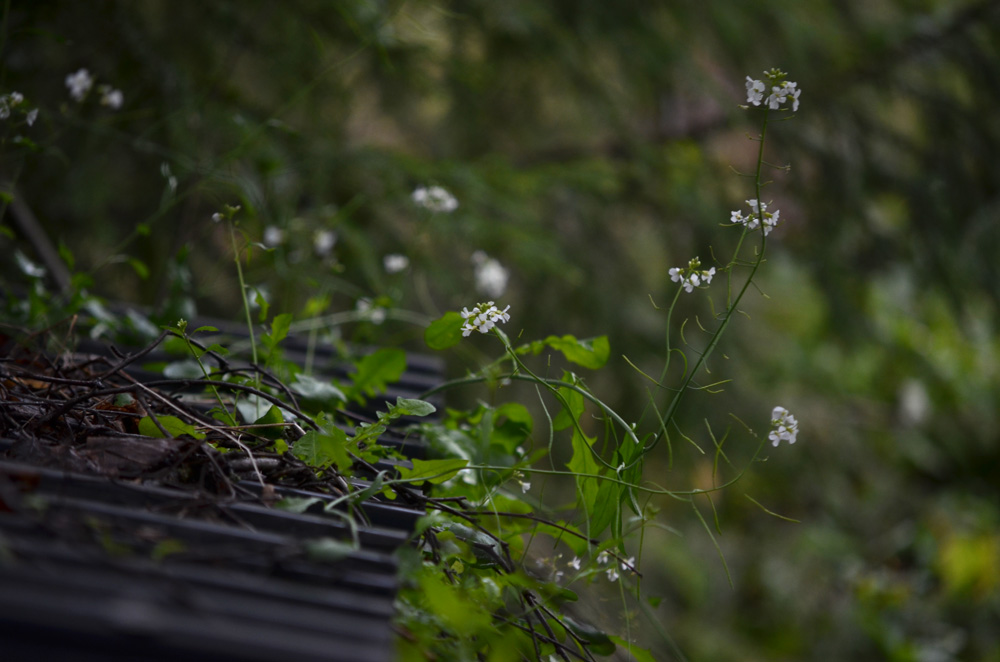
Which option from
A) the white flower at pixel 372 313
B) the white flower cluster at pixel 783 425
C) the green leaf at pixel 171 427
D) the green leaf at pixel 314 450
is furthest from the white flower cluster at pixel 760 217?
the white flower at pixel 372 313

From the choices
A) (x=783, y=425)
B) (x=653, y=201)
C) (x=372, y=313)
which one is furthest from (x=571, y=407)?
(x=653, y=201)

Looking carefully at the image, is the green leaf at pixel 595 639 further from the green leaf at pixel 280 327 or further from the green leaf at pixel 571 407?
the green leaf at pixel 280 327

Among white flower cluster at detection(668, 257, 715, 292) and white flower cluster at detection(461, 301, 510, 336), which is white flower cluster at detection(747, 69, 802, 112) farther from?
white flower cluster at detection(461, 301, 510, 336)

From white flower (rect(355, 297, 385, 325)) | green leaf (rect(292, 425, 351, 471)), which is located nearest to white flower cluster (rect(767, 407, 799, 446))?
green leaf (rect(292, 425, 351, 471))

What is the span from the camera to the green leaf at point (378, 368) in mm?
899

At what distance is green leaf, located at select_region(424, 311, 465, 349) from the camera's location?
75 centimetres

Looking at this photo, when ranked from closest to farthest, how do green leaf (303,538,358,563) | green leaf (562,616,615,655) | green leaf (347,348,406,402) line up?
green leaf (303,538,358,563), green leaf (562,616,615,655), green leaf (347,348,406,402)

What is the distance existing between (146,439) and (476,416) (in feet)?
1.21

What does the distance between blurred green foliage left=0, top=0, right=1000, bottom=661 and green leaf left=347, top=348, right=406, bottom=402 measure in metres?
0.18

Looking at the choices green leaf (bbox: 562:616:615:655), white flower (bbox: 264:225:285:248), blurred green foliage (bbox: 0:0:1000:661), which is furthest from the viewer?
blurred green foliage (bbox: 0:0:1000:661)

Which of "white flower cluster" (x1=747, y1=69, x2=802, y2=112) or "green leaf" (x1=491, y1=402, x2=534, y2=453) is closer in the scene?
"white flower cluster" (x1=747, y1=69, x2=802, y2=112)

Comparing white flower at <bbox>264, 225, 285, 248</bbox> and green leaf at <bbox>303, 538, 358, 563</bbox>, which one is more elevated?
white flower at <bbox>264, 225, 285, 248</bbox>

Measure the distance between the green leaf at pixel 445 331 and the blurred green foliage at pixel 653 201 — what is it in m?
0.31

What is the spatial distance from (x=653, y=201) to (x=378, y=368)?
1826 millimetres
